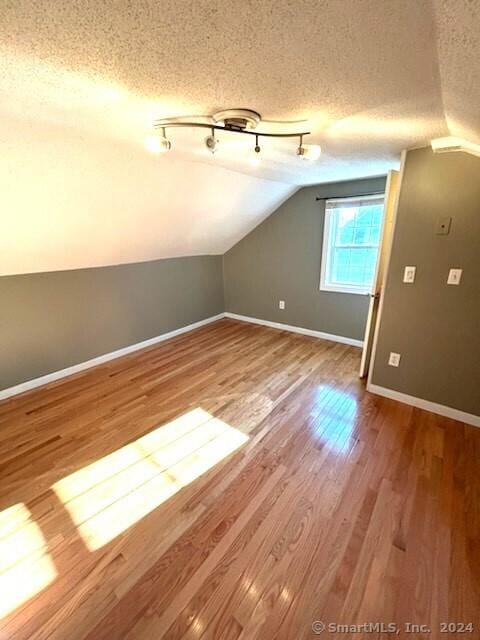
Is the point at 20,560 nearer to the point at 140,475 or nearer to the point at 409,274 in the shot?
the point at 140,475

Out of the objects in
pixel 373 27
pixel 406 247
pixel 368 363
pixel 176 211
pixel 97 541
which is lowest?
pixel 97 541

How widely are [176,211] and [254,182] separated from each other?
908 mm

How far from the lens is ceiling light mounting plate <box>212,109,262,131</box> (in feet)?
4.39

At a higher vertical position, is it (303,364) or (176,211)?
(176,211)

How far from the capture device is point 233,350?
3518mm

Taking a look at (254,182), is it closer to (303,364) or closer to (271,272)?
(271,272)

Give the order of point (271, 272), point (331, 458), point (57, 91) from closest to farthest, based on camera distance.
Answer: point (57, 91)
point (331, 458)
point (271, 272)

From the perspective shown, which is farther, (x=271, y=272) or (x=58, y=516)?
(x=271, y=272)

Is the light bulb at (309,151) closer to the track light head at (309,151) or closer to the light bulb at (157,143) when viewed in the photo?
A: the track light head at (309,151)

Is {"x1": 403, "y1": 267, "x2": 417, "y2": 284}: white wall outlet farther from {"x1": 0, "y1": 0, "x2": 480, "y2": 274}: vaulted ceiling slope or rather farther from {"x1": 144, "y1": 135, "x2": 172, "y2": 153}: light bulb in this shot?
{"x1": 144, "y1": 135, "x2": 172, "y2": 153}: light bulb

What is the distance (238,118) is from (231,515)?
207 centimetres

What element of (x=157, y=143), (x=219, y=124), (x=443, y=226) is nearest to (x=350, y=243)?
(x=443, y=226)

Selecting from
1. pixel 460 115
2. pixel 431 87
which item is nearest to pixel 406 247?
pixel 460 115

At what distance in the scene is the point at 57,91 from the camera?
1.12 meters
